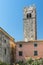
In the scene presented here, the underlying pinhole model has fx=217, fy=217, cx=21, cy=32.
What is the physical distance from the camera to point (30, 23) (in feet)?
279

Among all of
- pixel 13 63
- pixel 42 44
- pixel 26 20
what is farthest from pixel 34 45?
pixel 26 20

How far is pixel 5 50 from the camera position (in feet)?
184

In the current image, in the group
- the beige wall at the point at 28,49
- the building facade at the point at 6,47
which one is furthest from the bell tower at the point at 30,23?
the building facade at the point at 6,47

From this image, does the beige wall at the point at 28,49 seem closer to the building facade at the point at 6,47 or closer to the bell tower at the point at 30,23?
the building facade at the point at 6,47

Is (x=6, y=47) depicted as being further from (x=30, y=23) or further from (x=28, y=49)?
(x=30, y=23)

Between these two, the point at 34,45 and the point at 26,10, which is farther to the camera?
the point at 26,10

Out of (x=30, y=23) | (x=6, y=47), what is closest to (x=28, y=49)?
(x=6, y=47)

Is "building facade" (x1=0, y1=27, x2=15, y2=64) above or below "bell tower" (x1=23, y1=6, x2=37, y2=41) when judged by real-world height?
below

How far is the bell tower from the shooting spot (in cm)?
8238

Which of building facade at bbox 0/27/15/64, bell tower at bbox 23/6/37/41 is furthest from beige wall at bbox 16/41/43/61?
bell tower at bbox 23/6/37/41

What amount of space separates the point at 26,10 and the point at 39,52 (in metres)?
34.8

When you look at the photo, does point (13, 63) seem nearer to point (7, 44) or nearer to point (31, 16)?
point (7, 44)

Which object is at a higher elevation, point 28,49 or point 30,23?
point 30,23

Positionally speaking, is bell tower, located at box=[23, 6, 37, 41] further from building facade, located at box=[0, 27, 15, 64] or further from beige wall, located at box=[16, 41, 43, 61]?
building facade, located at box=[0, 27, 15, 64]
